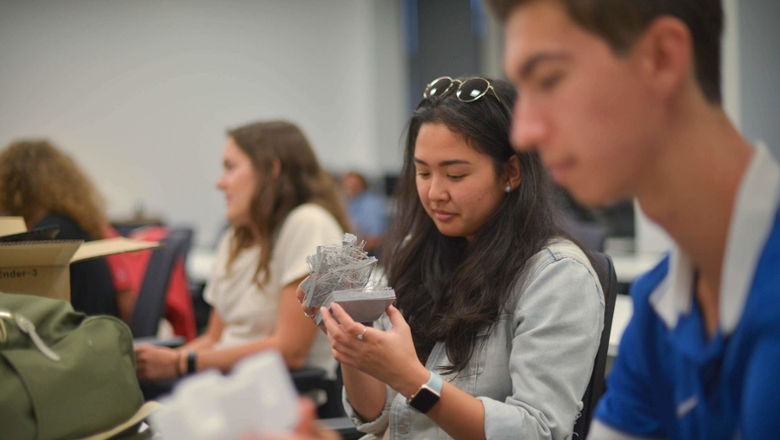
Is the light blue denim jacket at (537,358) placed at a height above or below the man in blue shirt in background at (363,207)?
above

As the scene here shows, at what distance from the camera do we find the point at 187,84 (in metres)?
7.36

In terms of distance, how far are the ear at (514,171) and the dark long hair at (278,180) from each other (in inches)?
38.1

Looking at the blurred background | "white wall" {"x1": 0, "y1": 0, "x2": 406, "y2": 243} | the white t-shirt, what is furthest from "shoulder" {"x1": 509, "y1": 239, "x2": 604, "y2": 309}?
"white wall" {"x1": 0, "y1": 0, "x2": 406, "y2": 243}

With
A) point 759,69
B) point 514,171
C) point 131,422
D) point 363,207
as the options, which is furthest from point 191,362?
point 363,207

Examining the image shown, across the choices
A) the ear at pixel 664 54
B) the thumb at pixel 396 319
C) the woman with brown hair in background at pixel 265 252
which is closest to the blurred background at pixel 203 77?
the woman with brown hair in background at pixel 265 252

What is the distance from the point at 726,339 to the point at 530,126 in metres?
0.25

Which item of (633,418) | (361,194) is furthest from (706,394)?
(361,194)

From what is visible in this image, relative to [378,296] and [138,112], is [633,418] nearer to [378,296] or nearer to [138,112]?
[378,296]

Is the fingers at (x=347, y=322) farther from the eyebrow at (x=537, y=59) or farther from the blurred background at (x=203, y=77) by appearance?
the blurred background at (x=203, y=77)

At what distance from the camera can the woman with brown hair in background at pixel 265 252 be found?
1.98m

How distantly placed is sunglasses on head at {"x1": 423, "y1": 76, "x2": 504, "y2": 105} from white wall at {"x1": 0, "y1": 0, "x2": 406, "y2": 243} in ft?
17.8

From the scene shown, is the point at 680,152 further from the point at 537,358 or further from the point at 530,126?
the point at 537,358

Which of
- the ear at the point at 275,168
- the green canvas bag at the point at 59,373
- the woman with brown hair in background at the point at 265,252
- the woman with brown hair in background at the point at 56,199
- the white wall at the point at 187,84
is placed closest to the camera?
the green canvas bag at the point at 59,373

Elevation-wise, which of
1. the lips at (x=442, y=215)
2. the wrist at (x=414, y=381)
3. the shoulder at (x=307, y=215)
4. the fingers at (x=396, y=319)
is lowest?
the wrist at (x=414, y=381)
